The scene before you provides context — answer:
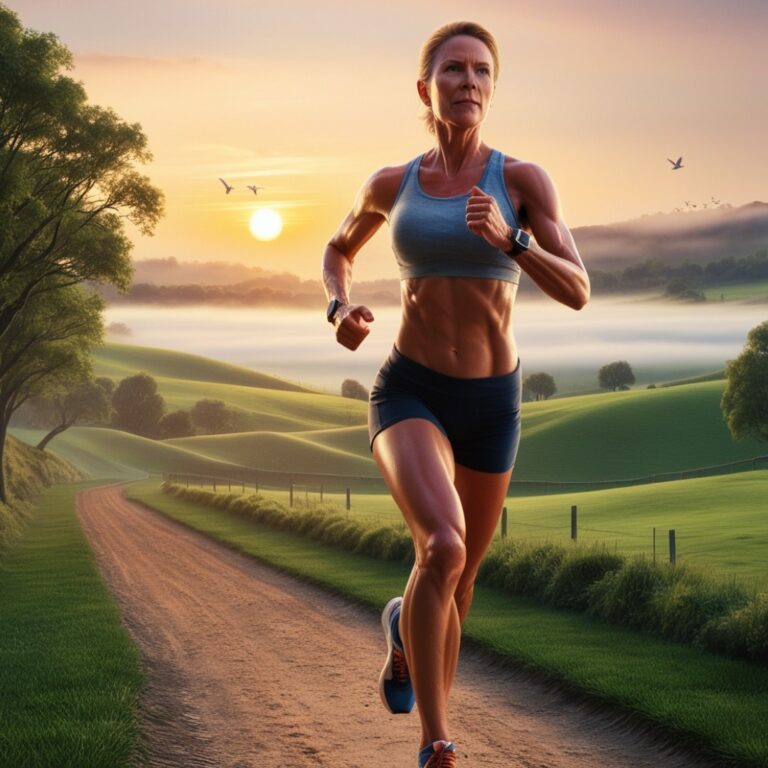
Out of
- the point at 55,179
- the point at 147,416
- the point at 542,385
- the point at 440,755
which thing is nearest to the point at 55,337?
the point at 55,179

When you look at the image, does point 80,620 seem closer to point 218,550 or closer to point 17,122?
point 218,550

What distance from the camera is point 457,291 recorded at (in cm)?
505

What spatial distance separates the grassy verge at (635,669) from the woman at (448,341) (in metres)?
3.22

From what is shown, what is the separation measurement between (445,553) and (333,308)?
130cm

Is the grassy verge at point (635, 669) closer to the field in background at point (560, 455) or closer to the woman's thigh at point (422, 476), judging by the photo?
the woman's thigh at point (422, 476)

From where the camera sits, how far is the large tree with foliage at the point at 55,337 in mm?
40037

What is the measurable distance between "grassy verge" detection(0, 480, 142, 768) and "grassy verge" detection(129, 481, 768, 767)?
3.80m

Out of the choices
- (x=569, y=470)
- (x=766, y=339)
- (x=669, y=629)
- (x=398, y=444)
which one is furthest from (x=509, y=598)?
(x=569, y=470)

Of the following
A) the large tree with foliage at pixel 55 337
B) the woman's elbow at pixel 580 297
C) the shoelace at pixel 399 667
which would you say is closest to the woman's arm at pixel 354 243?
the woman's elbow at pixel 580 297

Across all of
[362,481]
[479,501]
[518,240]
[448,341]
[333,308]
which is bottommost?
[362,481]

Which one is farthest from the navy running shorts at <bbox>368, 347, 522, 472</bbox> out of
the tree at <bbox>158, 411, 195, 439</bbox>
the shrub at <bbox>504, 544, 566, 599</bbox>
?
the tree at <bbox>158, 411, 195, 439</bbox>

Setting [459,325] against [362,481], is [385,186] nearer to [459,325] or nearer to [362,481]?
[459,325]

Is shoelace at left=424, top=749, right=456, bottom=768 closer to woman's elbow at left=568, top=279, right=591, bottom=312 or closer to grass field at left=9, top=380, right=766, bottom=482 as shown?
woman's elbow at left=568, top=279, right=591, bottom=312

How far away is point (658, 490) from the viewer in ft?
169
